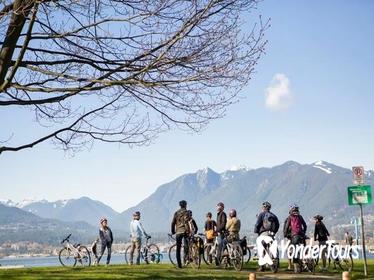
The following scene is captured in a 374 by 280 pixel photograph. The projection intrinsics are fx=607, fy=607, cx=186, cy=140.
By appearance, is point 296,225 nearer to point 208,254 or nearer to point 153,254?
point 208,254

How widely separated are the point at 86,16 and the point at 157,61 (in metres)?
1.89

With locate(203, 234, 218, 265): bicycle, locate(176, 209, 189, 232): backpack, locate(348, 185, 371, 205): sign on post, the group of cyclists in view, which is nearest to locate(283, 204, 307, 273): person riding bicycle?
the group of cyclists

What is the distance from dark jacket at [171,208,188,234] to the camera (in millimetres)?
20578

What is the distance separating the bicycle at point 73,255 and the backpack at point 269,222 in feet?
32.7

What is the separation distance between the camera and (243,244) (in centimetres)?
2486

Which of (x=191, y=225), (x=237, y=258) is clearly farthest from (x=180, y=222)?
(x=237, y=258)

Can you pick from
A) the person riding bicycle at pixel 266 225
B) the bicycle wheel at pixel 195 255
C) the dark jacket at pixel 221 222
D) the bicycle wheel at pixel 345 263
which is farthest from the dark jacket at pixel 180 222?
the bicycle wheel at pixel 345 263

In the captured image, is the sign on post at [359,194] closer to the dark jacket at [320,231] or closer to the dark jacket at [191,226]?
the dark jacket at [320,231]

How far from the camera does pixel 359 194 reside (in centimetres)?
1881

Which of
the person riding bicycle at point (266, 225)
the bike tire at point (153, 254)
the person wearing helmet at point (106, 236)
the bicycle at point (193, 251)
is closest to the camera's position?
the person riding bicycle at point (266, 225)

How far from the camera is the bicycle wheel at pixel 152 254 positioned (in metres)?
28.2

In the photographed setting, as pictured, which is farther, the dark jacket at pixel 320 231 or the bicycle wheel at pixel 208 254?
the bicycle wheel at pixel 208 254

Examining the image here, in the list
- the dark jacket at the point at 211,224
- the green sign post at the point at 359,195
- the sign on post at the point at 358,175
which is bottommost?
the dark jacket at the point at 211,224

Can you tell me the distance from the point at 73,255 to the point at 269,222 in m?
10.8
